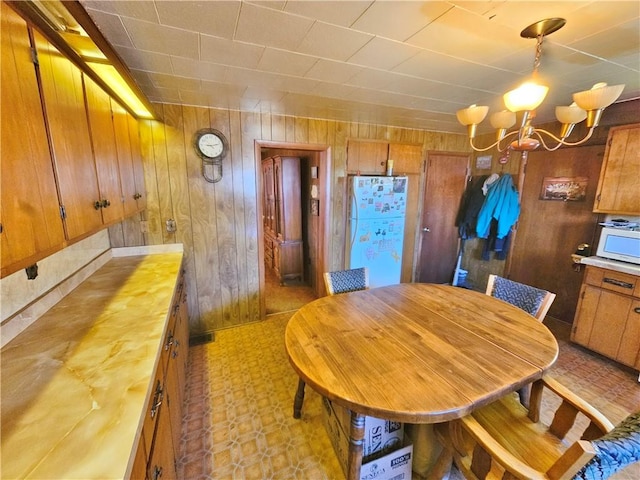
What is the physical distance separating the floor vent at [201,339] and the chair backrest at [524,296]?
268 centimetres

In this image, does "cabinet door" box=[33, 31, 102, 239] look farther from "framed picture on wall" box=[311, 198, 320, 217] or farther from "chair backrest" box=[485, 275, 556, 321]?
"chair backrest" box=[485, 275, 556, 321]

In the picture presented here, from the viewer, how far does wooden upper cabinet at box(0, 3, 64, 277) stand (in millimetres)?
742

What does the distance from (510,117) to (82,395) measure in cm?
249

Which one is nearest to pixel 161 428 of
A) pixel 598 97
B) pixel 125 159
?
pixel 125 159

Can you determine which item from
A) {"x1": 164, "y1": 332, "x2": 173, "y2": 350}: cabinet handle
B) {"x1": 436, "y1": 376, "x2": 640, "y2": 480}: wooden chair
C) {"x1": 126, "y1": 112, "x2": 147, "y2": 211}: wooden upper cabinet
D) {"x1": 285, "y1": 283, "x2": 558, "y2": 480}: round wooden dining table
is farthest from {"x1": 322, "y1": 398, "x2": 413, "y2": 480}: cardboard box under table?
{"x1": 126, "y1": 112, "x2": 147, "y2": 211}: wooden upper cabinet

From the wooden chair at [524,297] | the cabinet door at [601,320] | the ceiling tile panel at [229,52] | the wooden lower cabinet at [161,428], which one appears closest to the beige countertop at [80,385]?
the wooden lower cabinet at [161,428]

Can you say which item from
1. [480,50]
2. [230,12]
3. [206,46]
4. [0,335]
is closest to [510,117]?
[480,50]

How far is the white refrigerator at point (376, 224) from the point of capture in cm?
311

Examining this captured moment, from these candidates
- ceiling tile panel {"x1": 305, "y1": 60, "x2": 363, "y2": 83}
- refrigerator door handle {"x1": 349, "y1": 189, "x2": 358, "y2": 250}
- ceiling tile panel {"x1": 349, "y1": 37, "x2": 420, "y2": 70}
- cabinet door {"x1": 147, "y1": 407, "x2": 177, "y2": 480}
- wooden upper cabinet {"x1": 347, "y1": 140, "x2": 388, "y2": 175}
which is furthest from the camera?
wooden upper cabinet {"x1": 347, "y1": 140, "x2": 388, "y2": 175}

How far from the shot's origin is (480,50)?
Result: 1.50 m

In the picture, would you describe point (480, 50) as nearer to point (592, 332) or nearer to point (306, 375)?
point (306, 375)

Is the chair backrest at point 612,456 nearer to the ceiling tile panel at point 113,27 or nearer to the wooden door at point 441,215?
the ceiling tile panel at point 113,27

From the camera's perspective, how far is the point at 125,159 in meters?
1.86

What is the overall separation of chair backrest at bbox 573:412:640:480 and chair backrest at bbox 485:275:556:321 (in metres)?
Result: 1.12
